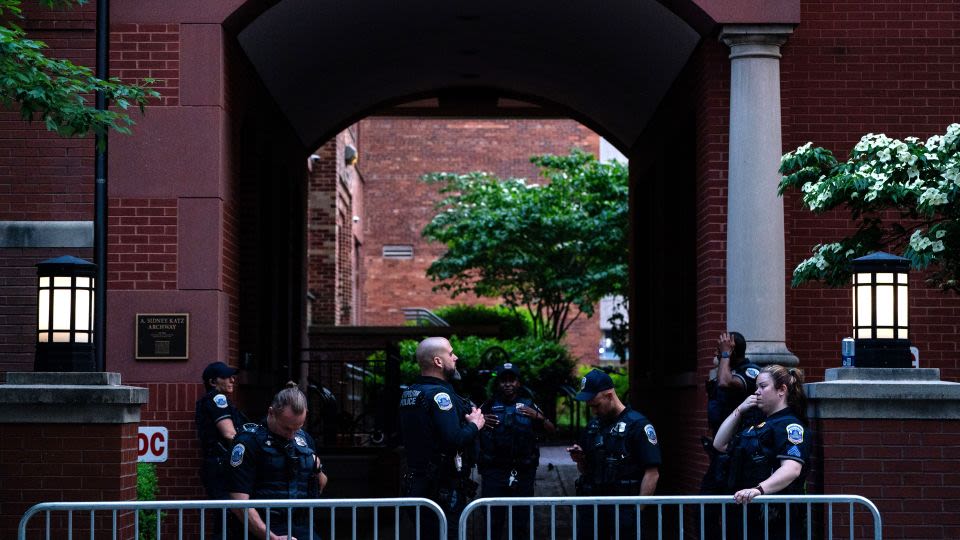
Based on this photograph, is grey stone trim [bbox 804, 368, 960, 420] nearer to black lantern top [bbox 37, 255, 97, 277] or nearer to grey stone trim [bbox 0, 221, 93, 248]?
black lantern top [bbox 37, 255, 97, 277]

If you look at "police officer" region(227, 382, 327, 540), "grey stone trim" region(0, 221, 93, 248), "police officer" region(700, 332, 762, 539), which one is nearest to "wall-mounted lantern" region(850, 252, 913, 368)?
"police officer" region(700, 332, 762, 539)

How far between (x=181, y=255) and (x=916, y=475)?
254 inches

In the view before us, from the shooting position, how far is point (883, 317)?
946cm

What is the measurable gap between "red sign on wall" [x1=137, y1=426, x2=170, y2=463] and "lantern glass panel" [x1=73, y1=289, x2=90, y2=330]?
2.48 m

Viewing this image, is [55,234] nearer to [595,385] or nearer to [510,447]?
[510,447]

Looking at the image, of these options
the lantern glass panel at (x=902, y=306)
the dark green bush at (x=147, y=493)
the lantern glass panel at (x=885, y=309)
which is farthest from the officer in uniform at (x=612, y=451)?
the dark green bush at (x=147, y=493)

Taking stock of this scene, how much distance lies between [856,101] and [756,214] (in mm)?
1733

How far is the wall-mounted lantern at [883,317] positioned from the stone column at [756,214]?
2620 mm

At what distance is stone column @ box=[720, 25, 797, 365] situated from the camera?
40.1ft

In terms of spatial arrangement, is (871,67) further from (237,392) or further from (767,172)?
(237,392)

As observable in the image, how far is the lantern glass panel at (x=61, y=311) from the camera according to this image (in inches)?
380

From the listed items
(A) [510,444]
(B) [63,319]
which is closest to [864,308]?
(A) [510,444]

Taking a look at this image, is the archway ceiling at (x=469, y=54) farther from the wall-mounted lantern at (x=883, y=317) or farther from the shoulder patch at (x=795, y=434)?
the shoulder patch at (x=795, y=434)

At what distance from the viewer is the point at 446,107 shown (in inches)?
868
